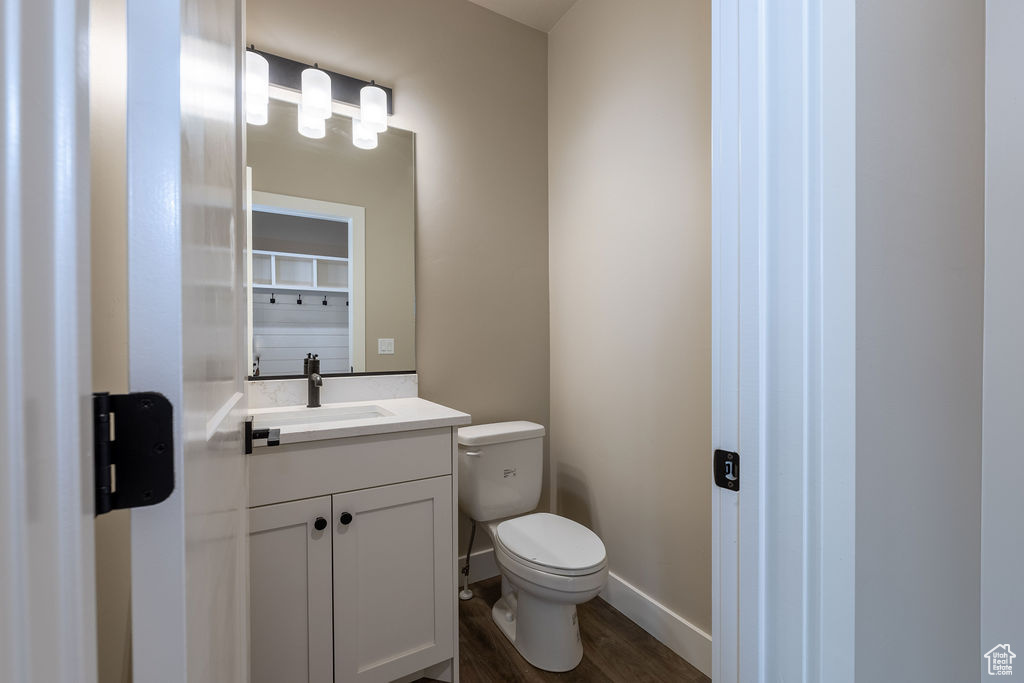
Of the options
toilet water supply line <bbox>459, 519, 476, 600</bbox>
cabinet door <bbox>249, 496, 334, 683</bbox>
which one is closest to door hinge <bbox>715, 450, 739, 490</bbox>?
cabinet door <bbox>249, 496, 334, 683</bbox>

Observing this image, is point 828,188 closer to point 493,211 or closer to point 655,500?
point 655,500

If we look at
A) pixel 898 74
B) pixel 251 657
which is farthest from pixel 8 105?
pixel 251 657

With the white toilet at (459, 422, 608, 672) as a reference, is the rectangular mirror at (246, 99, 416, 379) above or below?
above

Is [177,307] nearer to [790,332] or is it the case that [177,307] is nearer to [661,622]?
[790,332]

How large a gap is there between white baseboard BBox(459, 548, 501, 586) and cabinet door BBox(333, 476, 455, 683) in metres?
0.64

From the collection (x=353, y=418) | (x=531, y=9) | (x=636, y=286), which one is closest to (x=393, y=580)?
(x=353, y=418)

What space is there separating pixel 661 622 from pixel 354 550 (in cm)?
120

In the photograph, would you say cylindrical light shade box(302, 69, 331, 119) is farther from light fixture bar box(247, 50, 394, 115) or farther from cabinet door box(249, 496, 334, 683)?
cabinet door box(249, 496, 334, 683)

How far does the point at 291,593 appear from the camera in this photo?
4.09 ft

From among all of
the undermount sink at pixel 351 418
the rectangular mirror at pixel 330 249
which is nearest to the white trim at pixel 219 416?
the undermount sink at pixel 351 418

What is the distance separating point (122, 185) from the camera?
1.43ft

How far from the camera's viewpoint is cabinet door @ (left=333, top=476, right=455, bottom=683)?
132 centimetres

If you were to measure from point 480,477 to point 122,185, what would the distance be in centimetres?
160

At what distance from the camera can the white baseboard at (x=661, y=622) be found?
1.57m
